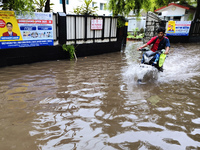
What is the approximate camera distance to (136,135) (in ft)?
9.44

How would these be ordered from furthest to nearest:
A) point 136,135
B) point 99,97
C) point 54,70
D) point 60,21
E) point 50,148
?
point 60,21 → point 54,70 → point 99,97 → point 136,135 → point 50,148

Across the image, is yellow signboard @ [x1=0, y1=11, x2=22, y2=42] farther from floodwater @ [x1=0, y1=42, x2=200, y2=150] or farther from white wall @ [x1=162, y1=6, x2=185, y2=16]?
white wall @ [x1=162, y1=6, x2=185, y2=16]

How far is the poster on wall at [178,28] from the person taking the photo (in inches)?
622

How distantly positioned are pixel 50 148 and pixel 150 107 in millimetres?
2296

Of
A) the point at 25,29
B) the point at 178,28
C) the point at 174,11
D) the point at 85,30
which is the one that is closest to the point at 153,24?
the point at 178,28

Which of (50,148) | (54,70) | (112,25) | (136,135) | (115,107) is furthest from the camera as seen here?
(112,25)

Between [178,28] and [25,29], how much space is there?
14.0 metres

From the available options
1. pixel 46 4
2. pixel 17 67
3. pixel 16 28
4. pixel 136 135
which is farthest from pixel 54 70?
pixel 136 135

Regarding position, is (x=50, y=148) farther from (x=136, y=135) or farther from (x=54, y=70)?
(x=54, y=70)

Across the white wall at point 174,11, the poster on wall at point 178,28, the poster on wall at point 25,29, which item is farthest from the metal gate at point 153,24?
the poster on wall at point 25,29

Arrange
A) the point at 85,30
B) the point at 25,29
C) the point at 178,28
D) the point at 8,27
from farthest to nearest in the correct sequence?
the point at 178,28, the point at 85,30, the point at 25,29, the point at 8,27

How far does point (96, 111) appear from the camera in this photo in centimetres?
363

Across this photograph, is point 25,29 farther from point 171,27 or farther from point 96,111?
point 171,27

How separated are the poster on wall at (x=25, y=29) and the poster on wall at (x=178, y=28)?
487 inches
